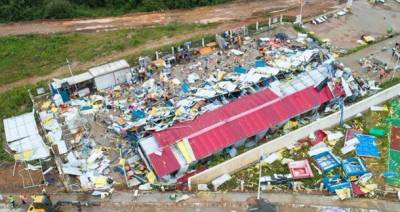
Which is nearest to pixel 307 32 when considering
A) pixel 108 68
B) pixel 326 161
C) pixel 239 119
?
pixel 239 119

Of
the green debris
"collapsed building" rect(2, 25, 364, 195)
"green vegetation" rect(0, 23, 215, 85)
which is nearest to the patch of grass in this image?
"collapsed building" rect(2, 25, 364, 195)

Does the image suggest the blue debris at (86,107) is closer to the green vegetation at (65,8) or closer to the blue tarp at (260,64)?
the blue tarp at (260,64)

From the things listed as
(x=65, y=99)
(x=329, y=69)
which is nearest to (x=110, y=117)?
(x=65, y=99)

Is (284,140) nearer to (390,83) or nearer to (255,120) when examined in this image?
(255,120)

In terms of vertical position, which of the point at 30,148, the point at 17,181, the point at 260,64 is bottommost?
the point at 17,181

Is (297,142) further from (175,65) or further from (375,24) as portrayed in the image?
(375,24)

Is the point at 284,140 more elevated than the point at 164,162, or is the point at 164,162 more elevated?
the point at 164,162
